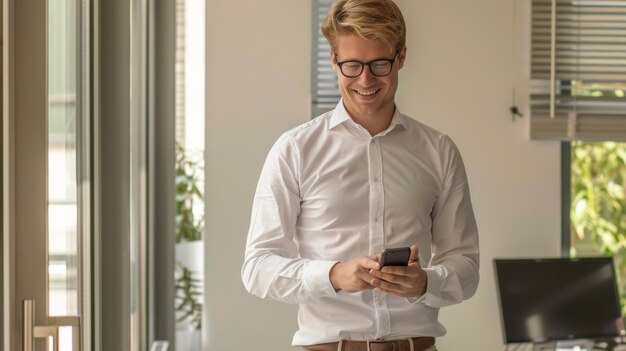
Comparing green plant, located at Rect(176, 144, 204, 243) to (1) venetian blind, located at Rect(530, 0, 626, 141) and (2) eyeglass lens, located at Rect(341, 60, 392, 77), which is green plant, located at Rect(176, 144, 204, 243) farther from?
(2) eyeglass lens, located at Rect(341, 60, 392, 77)

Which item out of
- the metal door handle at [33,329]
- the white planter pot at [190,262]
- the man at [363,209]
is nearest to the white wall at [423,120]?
the white planter pot at [190,262]

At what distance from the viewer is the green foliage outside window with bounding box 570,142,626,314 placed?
472 centimetres

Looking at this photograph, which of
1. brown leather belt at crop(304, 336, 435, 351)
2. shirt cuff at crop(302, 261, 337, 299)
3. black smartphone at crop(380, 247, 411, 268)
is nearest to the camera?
black smartphone at crop(380, 247, 411, 268)

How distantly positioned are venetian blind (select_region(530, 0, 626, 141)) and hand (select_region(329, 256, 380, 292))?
2439 millimetres

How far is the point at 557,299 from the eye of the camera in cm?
428

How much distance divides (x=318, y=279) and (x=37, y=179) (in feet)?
2.47

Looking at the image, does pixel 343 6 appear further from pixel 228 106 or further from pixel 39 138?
pixel 228 106

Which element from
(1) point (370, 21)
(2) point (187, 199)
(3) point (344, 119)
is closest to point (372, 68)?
(1) point (370, 21)

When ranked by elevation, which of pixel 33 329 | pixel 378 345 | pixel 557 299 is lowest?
pixel 557 299

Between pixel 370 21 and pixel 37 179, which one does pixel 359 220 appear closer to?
pixel 370 21

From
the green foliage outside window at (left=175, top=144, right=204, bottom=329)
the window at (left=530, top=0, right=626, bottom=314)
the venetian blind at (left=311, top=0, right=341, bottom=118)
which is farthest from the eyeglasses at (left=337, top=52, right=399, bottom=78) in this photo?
the green foliage outside window at (left=175, top=144, right=204, bottom=329)

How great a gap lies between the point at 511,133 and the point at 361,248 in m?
2.23

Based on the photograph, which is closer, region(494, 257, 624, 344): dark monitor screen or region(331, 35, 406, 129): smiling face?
region(331, 35, 406, 129): smiling face

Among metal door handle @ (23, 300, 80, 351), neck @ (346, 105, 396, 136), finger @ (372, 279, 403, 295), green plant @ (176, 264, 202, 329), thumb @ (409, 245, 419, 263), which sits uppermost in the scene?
neck @ (346, 105, 396, 136)
